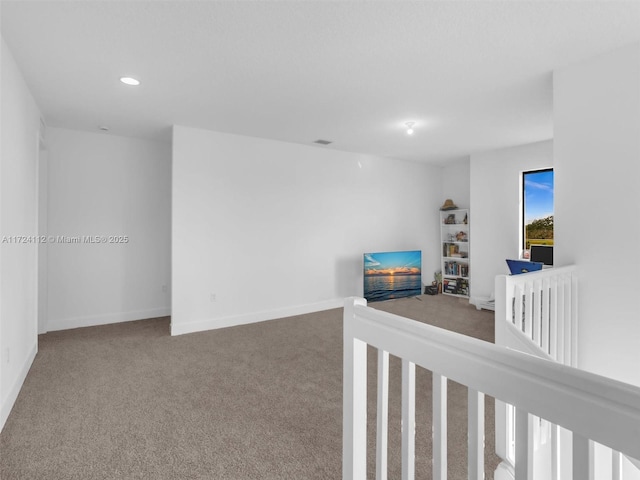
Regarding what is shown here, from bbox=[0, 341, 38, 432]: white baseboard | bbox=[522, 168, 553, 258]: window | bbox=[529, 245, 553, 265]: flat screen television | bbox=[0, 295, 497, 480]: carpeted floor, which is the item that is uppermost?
bbox=[522, 168, 553, 258]: window

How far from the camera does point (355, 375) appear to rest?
3.08ft

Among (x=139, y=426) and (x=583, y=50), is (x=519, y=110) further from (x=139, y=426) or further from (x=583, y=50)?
(x=139, y=426)

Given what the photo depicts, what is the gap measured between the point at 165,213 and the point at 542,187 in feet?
17.4

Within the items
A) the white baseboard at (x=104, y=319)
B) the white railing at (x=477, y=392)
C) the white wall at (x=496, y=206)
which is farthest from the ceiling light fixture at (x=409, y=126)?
the white baseboard at (x=104, y=319)

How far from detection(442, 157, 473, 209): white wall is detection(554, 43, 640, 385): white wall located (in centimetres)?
371

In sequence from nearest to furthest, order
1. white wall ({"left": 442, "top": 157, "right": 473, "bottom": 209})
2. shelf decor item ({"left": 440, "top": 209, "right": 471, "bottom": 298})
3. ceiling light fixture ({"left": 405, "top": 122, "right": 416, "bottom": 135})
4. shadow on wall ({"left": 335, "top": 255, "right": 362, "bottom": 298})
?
ceiling light fixture ({"left": 405, "top": 122, "right": 416, "bottom": 135})
shadow on wall ({"left": 335, "top": 255, "right": 362, "bottom": 298})
shelf decor item ({"left": 440, "top": 209, "right": 471, "bottom": 298})
white wall ({"left": 442, "top": 157, "right": 473, "bottom": 209})

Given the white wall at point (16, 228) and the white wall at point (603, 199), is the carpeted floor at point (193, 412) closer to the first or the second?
the white wall at point (16, 228)

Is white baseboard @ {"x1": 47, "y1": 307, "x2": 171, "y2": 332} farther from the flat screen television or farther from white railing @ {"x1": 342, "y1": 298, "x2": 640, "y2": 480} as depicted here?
the flat screen television

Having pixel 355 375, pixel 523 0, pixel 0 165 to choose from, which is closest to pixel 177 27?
pixel 0 165

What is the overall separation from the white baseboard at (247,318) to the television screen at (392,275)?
0.62 meters

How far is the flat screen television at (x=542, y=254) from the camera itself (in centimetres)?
453

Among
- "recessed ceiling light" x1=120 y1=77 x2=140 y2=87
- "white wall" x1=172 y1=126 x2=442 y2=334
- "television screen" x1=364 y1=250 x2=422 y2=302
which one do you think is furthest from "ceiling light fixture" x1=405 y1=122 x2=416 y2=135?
"recessed ceiling light" x1=120 y1=77 x2=140 y2=87

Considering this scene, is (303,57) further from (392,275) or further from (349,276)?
(392,275)

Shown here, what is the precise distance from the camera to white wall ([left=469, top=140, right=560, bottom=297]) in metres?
5.10
